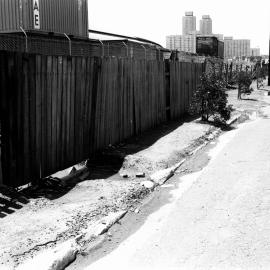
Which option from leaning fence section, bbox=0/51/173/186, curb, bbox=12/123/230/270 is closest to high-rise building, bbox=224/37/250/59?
leaning fence section, bbox=0/51/173/186

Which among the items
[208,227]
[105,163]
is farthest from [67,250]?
[105,163]

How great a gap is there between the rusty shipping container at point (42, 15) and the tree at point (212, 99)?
426cm

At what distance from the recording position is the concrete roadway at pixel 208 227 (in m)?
4.62

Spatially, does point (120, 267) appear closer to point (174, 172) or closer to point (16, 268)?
point (16, 268)

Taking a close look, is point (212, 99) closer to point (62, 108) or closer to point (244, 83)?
point (62, 108)

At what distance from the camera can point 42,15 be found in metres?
11.9

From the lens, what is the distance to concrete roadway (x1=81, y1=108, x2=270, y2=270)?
182 inches

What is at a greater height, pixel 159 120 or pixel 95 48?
pixel 95 48

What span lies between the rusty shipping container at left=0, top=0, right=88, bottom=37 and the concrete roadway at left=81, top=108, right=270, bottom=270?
575 cm

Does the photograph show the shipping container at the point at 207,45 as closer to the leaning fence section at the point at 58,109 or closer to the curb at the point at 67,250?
the leaning fence section at the point at 58,109

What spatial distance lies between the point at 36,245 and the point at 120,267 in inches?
36.6

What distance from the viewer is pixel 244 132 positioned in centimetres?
1333

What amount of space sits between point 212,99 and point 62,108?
8053 millimetres

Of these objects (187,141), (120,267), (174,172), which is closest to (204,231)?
(120,267)
